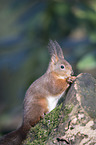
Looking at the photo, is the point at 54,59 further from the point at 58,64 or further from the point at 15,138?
the point at 15,138

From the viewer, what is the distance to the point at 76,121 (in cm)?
247

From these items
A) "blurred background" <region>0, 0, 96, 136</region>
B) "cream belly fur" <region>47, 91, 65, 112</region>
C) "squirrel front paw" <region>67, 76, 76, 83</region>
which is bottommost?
"cream belly fur" <region>47, 91, 65, 112</region>

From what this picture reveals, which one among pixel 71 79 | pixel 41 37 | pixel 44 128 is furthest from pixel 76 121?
pixel 41 37

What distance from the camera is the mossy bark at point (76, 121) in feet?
8.10

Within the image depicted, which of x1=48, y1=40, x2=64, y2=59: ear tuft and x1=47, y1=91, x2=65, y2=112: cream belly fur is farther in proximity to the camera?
x1=48, y1=40, x2=64, y2=59: ear tuft

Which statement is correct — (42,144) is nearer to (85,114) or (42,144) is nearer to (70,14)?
(85,114)

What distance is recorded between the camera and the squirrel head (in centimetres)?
347

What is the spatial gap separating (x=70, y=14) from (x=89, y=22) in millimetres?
557

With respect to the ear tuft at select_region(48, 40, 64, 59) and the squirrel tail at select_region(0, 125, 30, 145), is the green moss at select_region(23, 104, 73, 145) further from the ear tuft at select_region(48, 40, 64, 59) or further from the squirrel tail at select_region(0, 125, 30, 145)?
the ear tuft at select_region(48, 40, 64, 59)

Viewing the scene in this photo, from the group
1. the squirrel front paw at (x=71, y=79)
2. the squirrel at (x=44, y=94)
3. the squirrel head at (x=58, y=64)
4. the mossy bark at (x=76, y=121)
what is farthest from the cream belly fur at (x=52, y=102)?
the mossy bark at (x=76, y=121)

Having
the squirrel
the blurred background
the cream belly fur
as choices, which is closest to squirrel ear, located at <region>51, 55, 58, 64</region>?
the squirrel

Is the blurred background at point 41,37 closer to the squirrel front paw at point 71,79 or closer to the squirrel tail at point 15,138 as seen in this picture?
the squirrel front paw at point 71,79

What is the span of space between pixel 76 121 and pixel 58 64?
4.02 feet

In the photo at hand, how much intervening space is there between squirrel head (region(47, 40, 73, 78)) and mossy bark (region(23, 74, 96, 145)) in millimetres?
753
